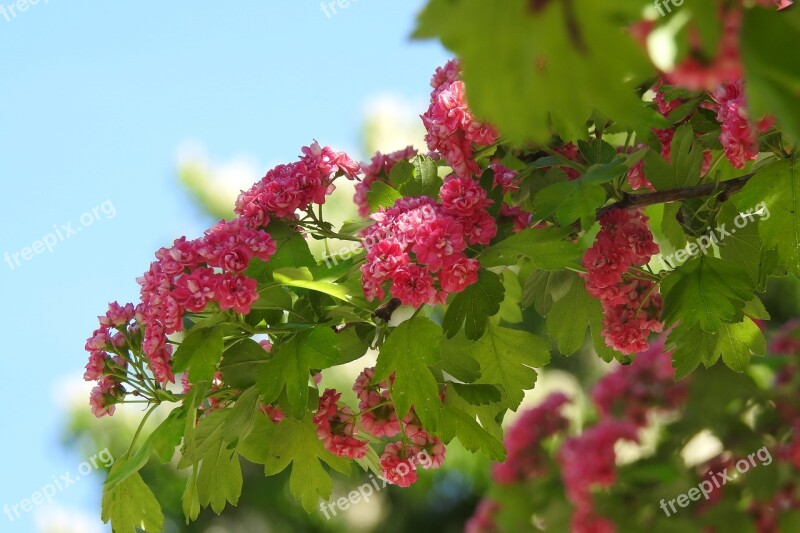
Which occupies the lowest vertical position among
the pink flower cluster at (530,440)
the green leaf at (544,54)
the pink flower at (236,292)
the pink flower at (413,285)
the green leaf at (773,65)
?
the pink flower cluster at (530,440)

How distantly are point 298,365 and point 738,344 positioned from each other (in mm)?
723

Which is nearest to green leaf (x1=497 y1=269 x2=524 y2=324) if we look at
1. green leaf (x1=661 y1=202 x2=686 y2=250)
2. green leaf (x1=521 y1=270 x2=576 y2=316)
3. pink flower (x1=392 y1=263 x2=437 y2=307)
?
green leaf (x1=521 y1=270 x2=576 y2=316)

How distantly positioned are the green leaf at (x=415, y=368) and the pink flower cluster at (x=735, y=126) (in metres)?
0.49

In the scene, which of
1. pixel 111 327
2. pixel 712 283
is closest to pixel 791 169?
pixel 712 283

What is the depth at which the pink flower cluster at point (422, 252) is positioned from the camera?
1.28 m

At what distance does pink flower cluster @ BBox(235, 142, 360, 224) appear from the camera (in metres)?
1.44

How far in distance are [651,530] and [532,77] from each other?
2.01m

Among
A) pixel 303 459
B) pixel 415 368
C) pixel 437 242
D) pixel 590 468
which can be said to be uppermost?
pixel 437 242

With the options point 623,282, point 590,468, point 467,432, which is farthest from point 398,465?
point 590,468

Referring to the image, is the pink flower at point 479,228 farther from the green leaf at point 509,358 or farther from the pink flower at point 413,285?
the green leaf at point 509,358

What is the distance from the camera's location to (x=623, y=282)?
5.09 ft

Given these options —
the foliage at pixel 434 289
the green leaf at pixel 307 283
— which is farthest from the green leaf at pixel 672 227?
the green leaf at pixel 307 283

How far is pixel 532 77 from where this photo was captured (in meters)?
0.59

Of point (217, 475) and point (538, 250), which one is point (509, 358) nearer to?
point (538, 250)
